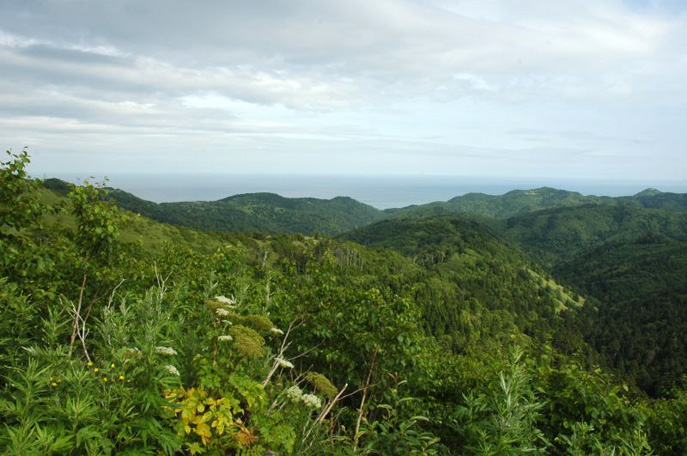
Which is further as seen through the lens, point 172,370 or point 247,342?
point 247,342

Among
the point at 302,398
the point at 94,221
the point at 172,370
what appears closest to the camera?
the point at 172,370

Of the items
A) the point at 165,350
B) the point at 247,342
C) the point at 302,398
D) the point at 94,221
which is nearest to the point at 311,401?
the point at 302,398

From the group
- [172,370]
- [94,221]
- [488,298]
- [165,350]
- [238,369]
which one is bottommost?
[488,298]

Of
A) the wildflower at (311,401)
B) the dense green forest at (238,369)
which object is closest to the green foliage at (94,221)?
the dense green forest at (238,369)

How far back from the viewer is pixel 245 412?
14.4ft

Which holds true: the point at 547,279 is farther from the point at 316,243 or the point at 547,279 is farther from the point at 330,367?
the point at 330,367

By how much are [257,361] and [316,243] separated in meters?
144

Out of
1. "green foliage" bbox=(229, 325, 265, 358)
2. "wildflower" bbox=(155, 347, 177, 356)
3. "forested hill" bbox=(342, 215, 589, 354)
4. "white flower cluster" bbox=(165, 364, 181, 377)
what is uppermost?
"wildflower" bbox=(155, 347, 177, 356)

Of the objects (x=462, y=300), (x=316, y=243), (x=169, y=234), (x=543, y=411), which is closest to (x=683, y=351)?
(x=462, y=300)

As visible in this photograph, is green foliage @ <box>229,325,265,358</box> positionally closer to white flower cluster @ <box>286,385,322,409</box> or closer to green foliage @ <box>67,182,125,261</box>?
white flower cluster @ <box>286,385,322,409</box>

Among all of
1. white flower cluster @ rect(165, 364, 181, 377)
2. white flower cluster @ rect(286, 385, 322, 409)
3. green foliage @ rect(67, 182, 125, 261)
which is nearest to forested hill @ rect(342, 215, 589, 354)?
green foliage @ rect(67, 182, 125, 261)

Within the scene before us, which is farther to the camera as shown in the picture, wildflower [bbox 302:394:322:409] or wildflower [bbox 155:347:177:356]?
wildflower [bbox 302:394:322:409]

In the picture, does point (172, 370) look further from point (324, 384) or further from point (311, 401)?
point (324, 384)

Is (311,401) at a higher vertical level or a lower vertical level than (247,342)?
lower
